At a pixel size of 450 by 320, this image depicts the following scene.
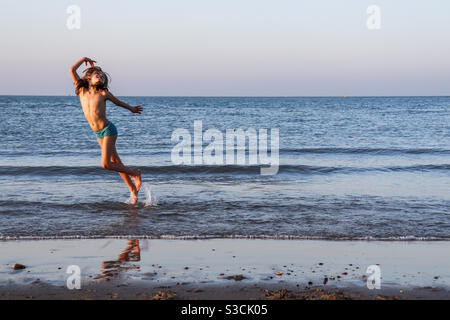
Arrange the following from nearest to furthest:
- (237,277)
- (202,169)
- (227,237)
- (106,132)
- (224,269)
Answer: (237,277)
(224,269)
(227,237)
(106,132)
(202,169)

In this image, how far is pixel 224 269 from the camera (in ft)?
18.0

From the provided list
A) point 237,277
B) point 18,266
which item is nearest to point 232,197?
point 237,277

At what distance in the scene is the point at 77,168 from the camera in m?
15.1

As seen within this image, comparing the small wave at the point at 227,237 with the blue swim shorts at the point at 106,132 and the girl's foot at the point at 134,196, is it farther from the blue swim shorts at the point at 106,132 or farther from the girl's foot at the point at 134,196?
the girl's foot at the point at 134,196

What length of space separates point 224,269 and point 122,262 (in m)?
1.21

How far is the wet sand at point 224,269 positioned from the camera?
4.71 metres

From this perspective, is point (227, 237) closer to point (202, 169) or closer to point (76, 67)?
point (76, 67)

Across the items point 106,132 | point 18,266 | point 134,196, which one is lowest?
point 18,266

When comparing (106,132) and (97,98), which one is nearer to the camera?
(97,98)

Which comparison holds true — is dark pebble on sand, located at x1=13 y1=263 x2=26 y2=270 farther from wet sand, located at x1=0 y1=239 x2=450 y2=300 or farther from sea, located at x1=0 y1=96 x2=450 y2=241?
sea, located at x1=0 y1=96 x2=450 y2=241

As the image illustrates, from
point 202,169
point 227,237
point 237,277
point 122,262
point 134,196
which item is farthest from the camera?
point 202,169

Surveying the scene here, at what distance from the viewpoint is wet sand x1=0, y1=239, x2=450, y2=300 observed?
15.4ft

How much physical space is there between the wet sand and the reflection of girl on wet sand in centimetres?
1

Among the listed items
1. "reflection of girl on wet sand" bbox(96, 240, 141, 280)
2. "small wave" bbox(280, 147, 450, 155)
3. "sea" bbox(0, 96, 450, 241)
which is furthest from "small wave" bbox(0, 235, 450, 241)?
"small wave" bbox(280, 147, 450, 155)
